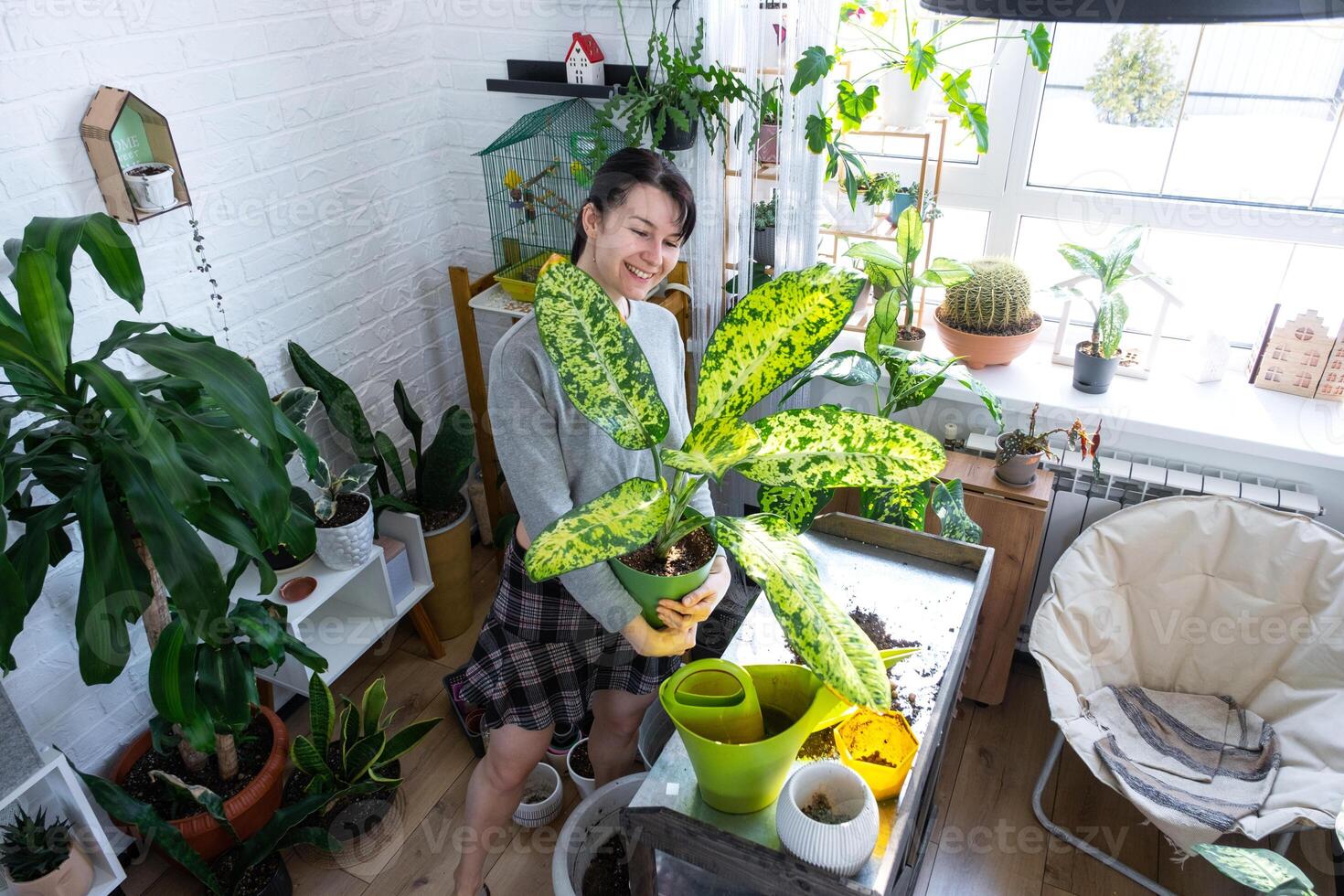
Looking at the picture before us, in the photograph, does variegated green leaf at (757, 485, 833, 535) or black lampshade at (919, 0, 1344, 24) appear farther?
variegated green leaf at (757, 485, 833, 535)

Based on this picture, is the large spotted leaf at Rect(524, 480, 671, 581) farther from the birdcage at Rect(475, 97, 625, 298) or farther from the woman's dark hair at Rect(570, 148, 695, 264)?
the birdcage at Rect(475, 97, 625, 298)

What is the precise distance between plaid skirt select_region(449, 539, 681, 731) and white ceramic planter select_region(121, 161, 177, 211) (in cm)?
99

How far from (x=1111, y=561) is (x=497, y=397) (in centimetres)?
147

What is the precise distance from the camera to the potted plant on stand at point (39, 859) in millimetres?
1571

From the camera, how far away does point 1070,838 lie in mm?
1992

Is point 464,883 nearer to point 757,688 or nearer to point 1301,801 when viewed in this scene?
point 757,688

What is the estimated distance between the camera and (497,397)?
1.26 metres

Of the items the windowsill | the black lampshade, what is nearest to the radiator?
the windowsill

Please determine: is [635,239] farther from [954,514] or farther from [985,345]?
[985,345]

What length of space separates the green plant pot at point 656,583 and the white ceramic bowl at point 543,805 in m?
1.04

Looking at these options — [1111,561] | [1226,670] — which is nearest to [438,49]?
[1111,561]

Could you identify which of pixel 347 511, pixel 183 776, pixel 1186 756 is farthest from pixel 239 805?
pixel 1186 756

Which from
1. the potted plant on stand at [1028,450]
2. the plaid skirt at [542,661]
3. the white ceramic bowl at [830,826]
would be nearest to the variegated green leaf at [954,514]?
the potted plant on stand at [1028,450]

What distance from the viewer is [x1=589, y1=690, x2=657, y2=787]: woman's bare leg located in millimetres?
1707
